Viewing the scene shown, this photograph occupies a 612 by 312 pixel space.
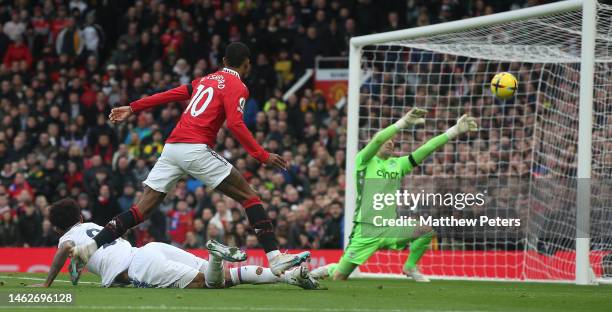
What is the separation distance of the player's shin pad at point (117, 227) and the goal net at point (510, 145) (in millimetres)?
5324

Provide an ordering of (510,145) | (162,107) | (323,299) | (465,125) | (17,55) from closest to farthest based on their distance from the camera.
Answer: (323,299), (465,125), (510,145), (162,107), (17,55)

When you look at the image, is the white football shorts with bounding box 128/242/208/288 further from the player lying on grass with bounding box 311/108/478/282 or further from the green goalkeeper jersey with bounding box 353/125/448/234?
the green goalkeeper jersey with bounding box 353/125/448/234

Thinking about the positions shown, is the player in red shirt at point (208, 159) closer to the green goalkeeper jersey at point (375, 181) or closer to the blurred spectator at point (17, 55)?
the green goalkeeper jersey at point (375, 181)

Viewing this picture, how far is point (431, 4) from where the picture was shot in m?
23.5

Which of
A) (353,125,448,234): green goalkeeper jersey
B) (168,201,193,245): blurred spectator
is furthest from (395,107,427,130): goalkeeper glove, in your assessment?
(168,201,193,245): blurred spectator

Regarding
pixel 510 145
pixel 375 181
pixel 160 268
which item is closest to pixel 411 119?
pixel 375 181

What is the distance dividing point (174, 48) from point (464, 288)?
13.7m

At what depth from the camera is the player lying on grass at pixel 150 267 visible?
9.89m

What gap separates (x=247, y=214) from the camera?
32.9 ft

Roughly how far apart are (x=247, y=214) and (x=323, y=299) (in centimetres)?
134

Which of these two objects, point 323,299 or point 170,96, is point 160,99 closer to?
point 170,96

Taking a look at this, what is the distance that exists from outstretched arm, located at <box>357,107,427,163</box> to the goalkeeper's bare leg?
281 centimetres

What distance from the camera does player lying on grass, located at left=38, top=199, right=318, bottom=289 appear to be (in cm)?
989

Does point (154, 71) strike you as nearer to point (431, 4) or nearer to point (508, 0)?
point (431, 4)
